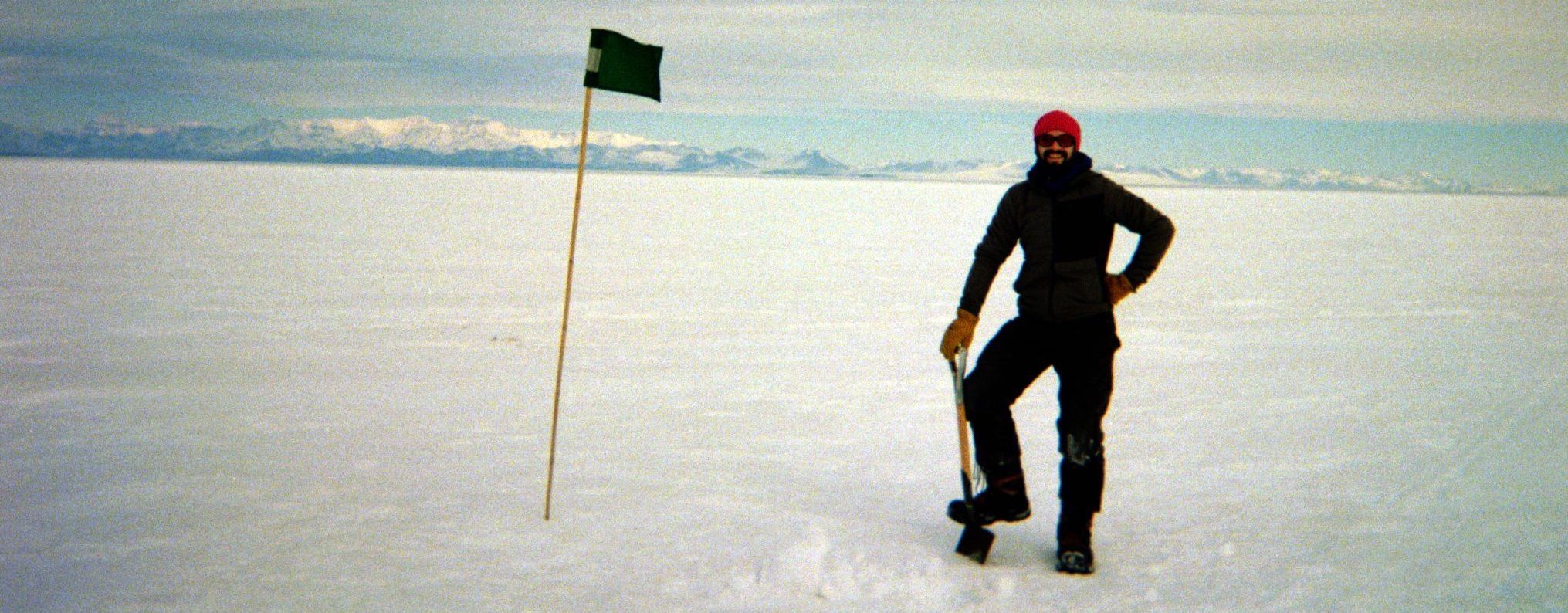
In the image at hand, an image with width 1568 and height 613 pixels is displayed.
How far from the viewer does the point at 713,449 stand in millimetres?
5391

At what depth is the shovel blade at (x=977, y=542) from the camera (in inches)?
149

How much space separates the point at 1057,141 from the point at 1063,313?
528 millimetres

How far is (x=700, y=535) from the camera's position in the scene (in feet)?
13.4

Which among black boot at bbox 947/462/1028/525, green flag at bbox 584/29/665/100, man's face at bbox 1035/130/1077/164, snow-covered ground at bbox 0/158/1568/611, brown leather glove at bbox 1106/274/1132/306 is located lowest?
snow-covered ground at bbox 0/158/1568/611

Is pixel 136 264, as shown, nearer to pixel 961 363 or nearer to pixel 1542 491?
pixel 961 363

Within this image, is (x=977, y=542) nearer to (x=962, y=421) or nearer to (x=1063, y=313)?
(x=962, y=421)

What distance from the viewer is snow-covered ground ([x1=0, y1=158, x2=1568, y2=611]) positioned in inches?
143

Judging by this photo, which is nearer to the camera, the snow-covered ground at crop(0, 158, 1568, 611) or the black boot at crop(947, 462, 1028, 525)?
the snow-covered ground at crop(0, 158, 1568, 611)

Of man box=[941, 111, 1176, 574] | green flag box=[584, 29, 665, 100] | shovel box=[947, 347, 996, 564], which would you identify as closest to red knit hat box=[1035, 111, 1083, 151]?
man box=[941, 111, 1176, 574]

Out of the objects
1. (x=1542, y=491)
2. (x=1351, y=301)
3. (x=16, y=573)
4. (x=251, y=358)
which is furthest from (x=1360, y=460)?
(x=1351, y=301)

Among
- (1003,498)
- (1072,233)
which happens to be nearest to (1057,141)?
(1072,233)

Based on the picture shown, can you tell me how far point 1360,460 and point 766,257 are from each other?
39.5 ft

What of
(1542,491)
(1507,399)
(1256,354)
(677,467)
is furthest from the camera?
(1256,354)

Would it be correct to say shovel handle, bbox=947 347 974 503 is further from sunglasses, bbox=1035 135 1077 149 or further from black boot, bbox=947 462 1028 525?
sunglasses, bbox=1035 135 1077 149
